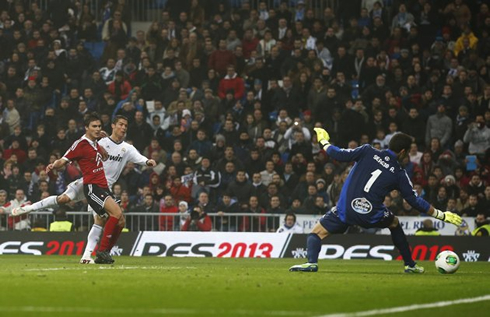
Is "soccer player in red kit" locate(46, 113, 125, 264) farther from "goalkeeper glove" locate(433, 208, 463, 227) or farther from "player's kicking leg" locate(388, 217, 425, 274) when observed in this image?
"goalkeeper glove" locate(433, 208, 463, 227)

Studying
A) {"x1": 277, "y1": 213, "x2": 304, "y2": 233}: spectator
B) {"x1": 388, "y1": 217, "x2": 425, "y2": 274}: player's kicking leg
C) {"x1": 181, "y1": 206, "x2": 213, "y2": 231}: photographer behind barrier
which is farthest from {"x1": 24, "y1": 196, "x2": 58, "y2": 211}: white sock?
{"x1": 277, "y1": 213, "x2": 304, "y2": 233}: spectator

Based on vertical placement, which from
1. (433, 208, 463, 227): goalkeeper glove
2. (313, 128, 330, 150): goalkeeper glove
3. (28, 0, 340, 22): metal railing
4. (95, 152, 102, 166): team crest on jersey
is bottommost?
(433, 208, 463, 227): goalkeeper glove

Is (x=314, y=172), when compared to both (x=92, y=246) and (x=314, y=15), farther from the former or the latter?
(x=92, y=246)

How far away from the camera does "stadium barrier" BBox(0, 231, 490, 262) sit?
23281mm

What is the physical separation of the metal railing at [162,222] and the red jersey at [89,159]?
7921 mm

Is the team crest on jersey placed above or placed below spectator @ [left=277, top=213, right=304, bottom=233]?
above

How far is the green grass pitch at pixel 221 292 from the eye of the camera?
916 centimetres

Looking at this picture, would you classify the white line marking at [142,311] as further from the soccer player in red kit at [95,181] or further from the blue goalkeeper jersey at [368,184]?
the soccer player in red kit at [95,181]

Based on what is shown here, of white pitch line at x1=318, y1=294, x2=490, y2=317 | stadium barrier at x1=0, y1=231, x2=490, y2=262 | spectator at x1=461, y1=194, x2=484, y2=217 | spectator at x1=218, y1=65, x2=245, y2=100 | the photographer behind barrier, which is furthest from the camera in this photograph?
spectator at x1=218, y1=65, x2=245, y2=100

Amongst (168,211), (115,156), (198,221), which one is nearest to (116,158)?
(115,156)

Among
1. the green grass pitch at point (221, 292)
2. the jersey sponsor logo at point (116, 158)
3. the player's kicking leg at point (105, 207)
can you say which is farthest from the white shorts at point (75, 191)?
the green grass pitch at point (221, 292)

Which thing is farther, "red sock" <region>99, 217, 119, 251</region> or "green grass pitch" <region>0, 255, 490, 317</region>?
"red sock" <region>99, 217, 119, 251</region>

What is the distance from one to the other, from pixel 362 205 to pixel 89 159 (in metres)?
4.99

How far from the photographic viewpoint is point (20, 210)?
738 inches
